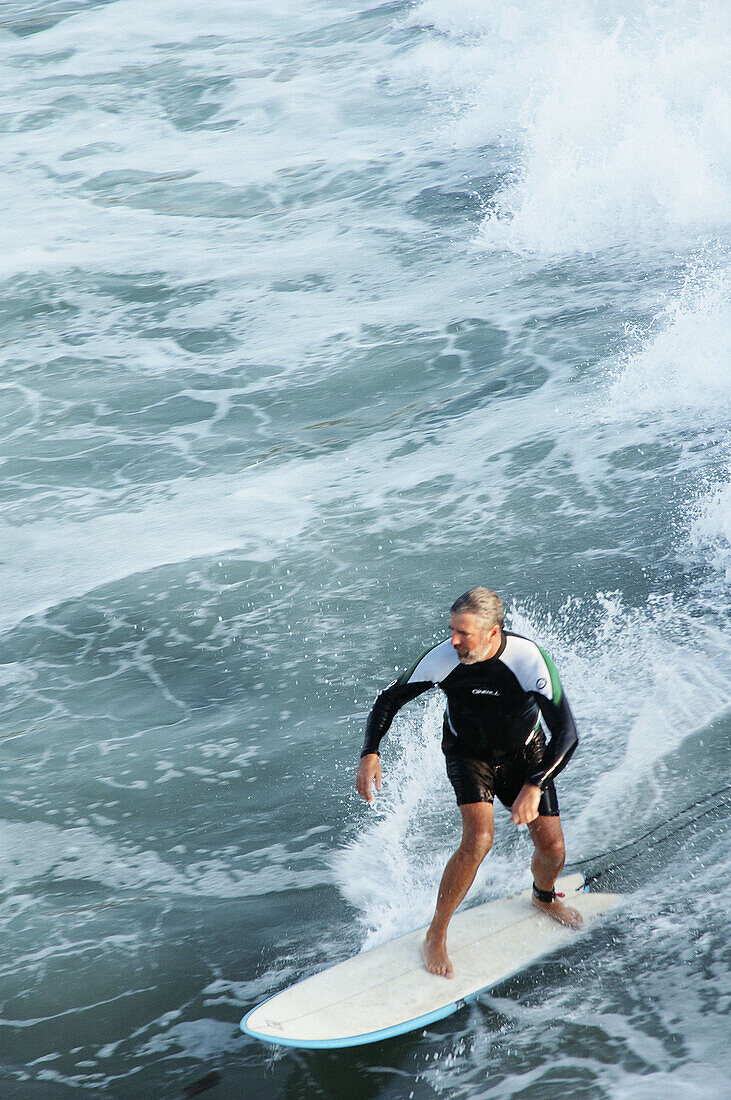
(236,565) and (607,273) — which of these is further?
(607,273)

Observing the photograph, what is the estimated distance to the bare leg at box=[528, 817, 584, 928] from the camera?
168 inches

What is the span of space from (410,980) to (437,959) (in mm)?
131

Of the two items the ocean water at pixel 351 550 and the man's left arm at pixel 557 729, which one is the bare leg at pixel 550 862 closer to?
the ocean water at pixel 351 550

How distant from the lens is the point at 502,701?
4156 millimetres

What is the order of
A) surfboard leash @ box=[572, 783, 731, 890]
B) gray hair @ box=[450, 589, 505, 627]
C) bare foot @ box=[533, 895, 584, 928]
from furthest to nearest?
surfboard leash @ box=[572, 783, 731, 890] < bare foot @ box=[533, 895, 584, 928] < gray hair @ box=[450, 589, 505, 627]

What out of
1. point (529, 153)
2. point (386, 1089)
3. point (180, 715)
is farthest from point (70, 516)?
point (529, 153)

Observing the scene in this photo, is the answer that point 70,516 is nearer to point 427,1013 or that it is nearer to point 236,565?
point 236,565

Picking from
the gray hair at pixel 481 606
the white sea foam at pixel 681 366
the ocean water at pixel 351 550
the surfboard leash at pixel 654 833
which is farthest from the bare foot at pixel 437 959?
the white sea foam at pixel 681 366

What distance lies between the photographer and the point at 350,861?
5.12 meters

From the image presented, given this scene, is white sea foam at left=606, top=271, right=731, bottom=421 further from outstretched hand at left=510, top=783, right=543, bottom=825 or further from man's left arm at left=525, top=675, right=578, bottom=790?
outstretched hand at left=510, top=783, right=543, bottom=825

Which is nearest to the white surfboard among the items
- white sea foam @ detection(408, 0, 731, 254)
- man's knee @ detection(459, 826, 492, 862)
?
man's knee @ detection(459, 826, 492, 862)

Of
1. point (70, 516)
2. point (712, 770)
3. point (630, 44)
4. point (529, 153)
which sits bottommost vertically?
point (712, 770)

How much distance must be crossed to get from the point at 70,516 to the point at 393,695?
18.9 ft

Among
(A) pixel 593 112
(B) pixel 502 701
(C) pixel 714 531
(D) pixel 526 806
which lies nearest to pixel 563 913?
(D) pixel 526 806
